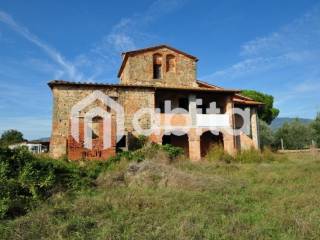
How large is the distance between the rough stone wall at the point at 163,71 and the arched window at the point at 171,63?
0.15 m

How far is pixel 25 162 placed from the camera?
9609 mm

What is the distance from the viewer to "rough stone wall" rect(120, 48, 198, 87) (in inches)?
855

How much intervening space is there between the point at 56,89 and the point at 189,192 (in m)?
12.0

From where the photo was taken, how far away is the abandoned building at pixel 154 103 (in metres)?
17.2

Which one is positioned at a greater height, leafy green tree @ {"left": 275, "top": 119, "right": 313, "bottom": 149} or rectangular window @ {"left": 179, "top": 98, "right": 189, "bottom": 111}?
rectangular window @ {"left": 179, "top": 98, "right": 189, "bottom": 111}

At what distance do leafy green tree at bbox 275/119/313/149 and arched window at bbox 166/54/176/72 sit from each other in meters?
19.6

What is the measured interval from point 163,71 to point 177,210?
54.3ft

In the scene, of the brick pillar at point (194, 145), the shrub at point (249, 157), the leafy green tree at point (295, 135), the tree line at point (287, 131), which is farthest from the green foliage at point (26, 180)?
the leafy green tree at point (295, 135)

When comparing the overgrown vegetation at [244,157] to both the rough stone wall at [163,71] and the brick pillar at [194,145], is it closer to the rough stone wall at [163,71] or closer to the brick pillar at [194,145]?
the brick pillar at [194,145]

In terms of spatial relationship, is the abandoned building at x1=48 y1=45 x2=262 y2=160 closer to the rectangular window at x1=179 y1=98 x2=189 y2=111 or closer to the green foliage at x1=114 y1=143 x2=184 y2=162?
the rectangular window at x1=179 y1=98 x2=189 y2=111

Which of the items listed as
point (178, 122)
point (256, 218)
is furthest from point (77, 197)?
point (178, 122)

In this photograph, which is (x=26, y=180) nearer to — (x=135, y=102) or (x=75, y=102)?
(x=75, y=102)

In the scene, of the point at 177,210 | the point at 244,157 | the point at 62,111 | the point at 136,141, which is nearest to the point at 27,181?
the point at 177,210

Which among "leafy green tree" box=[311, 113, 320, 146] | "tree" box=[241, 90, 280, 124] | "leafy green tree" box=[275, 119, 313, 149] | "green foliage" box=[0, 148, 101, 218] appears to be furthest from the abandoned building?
"leafy green tree" box=[311, 113, 320, 146]
